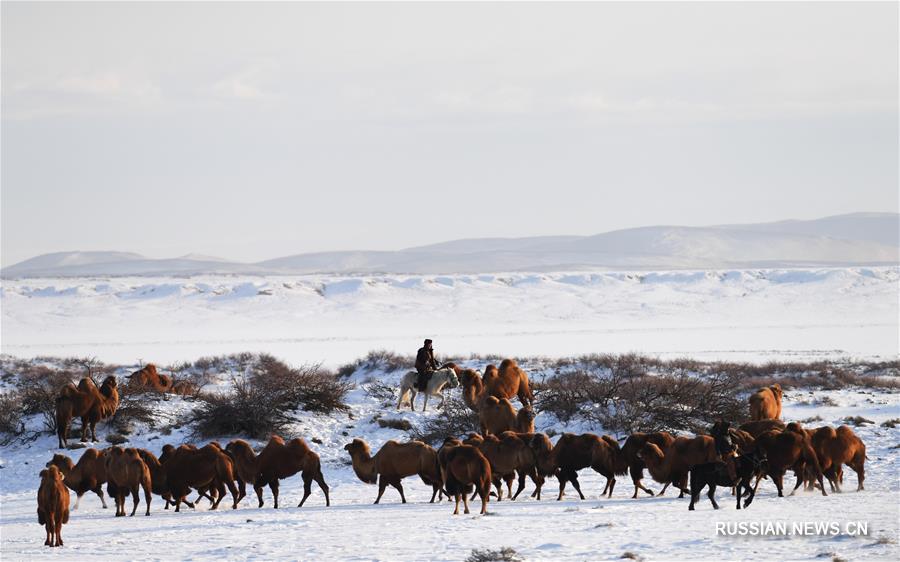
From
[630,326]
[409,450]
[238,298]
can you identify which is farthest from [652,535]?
[238,298]

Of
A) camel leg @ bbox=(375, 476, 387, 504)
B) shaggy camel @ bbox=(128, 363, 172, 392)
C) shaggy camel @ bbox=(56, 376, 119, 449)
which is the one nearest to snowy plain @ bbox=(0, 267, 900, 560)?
camel leg @ bbox=(375, 476, 387, 504)

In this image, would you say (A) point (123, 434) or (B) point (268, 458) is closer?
(B) point (268, 458)

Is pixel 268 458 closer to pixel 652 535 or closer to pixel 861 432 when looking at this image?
pixel 652 535

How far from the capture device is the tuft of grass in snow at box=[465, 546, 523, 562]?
11375 millimetres

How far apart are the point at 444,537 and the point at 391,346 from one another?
1643 inches

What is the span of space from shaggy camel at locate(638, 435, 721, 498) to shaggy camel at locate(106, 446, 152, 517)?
639cm

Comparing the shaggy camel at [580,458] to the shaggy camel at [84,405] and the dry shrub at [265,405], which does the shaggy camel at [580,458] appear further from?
the shaggy camel at [84,405]

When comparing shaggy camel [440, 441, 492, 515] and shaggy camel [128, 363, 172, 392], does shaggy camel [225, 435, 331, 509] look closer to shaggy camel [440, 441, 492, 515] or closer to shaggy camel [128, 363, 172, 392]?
shaggy camel [440, 441, 492, 515]

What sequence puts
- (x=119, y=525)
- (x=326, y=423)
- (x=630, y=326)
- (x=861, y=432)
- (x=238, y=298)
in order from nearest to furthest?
(x=119, y=525) → (x=861, y=432) → (x=326, y=423) → (x=630, y=326) → (x=238, y=298)

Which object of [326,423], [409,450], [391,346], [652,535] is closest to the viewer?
[652,535]

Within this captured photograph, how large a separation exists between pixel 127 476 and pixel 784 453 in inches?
326

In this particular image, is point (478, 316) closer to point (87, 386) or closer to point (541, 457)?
point (87, 386)

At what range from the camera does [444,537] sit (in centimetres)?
1280

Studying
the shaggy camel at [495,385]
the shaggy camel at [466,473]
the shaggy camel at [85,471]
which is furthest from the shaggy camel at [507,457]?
the shaggy camel at [495,385]
